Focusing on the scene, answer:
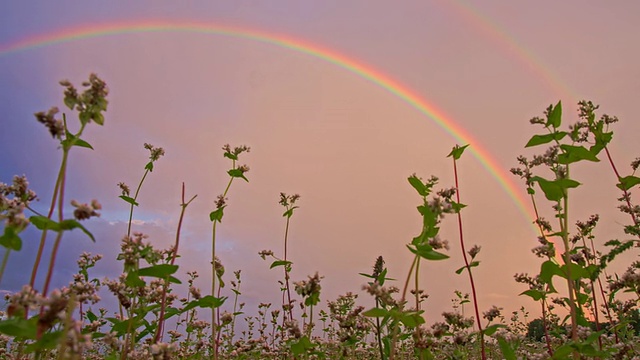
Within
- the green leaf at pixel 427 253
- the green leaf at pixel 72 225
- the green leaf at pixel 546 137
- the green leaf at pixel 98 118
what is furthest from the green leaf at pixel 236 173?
the green leaf at pixel 546 137

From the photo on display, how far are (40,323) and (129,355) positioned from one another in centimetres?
168

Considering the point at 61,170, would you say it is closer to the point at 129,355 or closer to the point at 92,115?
the point at 92,115

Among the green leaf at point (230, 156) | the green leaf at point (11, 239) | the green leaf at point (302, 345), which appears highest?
the green leaf at point (230, 156)

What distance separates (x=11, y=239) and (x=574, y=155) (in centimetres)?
490

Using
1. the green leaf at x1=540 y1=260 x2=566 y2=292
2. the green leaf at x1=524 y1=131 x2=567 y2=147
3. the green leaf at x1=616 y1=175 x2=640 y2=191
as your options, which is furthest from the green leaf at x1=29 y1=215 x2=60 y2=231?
the green leaf at x1=616 y1=175 x2=640 y2=191

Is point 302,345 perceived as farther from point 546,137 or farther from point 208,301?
point 546,137

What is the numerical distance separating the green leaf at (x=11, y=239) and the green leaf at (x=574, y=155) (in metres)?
4.56

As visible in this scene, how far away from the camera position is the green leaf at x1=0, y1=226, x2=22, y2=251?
2695mm

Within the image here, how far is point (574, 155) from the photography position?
4.16m

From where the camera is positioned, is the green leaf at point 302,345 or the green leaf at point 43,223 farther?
the green leaf at point 302,345

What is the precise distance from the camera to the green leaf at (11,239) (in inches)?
106

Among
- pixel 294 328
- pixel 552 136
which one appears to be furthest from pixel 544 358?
pixel 294 328

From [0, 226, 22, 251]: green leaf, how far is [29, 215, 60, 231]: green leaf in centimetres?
17

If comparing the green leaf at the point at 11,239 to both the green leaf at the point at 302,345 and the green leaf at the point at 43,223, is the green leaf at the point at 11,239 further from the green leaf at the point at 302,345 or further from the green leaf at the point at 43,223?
the green leaf at the point at 302,345
